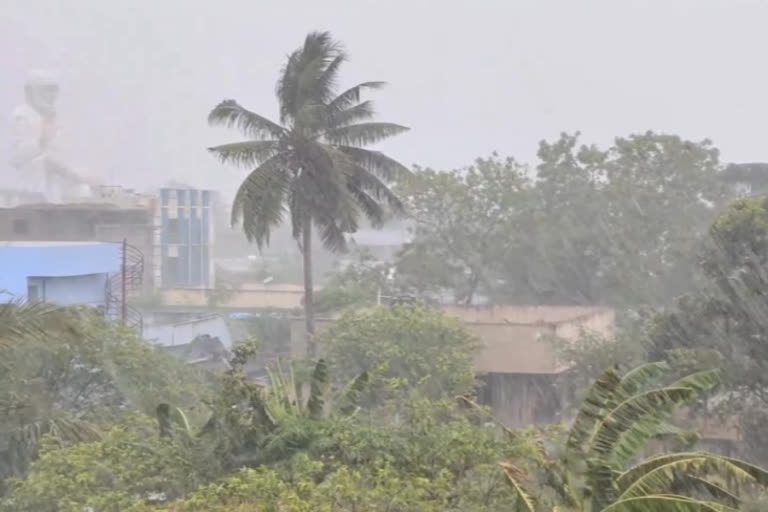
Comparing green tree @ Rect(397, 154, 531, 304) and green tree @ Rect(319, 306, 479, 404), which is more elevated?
Result: green tree @ Rect(397, 154, 531, 304)

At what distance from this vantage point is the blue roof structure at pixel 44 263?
24844mm

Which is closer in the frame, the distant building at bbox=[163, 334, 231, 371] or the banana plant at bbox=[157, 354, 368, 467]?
the banana plant at bbox=[157, 354, 368, 467]

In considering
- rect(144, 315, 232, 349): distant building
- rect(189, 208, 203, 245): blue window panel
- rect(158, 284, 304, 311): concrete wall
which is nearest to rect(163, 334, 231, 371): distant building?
rect(144, 315, 232, 349): distant building

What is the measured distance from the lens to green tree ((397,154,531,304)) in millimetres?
27938

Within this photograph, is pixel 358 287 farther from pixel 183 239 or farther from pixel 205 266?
pixel 205 266

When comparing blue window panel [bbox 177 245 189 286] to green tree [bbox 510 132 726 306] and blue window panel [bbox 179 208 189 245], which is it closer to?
blue window panel [bbox 179 208 189 245]

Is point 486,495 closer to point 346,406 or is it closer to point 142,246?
point 346,406

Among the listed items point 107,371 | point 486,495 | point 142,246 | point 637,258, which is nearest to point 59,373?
point 107,371

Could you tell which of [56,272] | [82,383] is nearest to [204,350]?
[56,272]

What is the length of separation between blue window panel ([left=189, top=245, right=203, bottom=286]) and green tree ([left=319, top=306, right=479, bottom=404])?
25475 mm

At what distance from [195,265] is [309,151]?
27588 millimetres

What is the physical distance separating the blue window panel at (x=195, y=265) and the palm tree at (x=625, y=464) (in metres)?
37.9

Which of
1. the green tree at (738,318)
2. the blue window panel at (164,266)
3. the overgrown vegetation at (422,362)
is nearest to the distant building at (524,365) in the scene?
the overgrown vegetation at (422,362)

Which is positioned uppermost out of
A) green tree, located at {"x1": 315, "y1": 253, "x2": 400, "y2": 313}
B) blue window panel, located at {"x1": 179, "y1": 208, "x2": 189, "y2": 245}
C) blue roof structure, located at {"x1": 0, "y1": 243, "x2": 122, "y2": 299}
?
blue window panel, located at {"x1": 179, "y1": 208, "x2": 189, "y2": 245}
